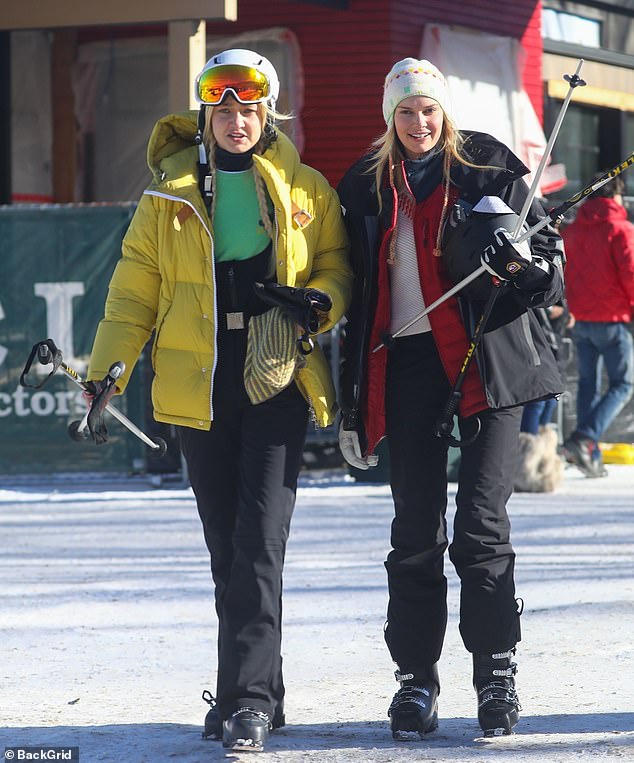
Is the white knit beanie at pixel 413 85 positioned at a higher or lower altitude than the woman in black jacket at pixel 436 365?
higher

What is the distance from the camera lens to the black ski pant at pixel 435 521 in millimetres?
4539

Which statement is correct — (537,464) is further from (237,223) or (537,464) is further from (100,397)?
(100,397)

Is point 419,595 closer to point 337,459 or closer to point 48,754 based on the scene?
point 48,754

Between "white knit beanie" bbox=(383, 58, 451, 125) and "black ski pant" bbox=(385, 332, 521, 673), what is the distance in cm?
71

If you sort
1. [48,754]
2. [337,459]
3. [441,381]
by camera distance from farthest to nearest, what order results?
[337,459]
[441,381]
[48,754]

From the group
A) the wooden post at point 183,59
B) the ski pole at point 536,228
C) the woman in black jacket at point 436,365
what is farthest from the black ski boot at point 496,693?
the wooden post at point 183,59

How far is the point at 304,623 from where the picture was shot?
6.36 m

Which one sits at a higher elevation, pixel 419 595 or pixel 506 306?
pixel 506 306

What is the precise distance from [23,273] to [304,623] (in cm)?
507

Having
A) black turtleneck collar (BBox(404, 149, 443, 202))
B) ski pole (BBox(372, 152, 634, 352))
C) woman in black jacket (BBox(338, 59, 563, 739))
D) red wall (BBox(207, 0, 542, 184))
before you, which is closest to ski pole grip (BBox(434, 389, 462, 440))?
woman in black jacket (BBox(338, 59, 563, 739))

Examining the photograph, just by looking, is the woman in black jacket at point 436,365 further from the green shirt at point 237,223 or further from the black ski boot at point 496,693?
the green shirt at point 237,223

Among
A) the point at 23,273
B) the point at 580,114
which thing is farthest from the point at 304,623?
the point at 580,114

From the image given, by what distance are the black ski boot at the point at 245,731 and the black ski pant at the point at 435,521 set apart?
0.55 meters

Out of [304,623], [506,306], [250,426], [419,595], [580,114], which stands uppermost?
[580,114]
